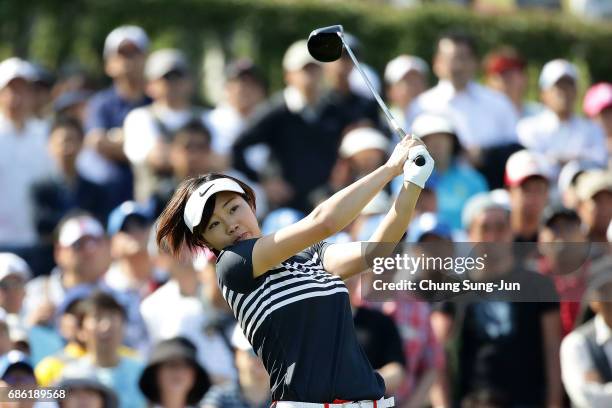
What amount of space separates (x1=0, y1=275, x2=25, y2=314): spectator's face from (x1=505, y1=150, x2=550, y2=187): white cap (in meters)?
3.51

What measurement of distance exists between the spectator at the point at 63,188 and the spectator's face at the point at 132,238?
78 cm

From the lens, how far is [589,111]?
11641 mm

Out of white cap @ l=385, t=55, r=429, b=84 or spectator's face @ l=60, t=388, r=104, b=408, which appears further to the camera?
white cap @ l=385, t=55, r=429, b=84

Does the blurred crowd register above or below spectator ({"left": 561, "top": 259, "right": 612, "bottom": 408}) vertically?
above

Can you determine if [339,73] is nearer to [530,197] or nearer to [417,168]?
[530,197]

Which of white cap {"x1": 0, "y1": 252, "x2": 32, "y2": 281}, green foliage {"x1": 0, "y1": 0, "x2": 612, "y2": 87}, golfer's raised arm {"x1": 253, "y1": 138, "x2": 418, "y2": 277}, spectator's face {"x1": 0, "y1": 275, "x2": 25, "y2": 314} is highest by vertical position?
green foliage {"x1": 0, "y1": 0, "x2": 612, "y2": 87}

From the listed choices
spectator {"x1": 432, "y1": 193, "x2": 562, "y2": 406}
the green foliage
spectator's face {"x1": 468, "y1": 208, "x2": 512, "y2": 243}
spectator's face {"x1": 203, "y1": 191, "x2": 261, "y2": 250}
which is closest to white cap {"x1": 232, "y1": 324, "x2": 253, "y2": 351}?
spectator {"x1": 432, "y1": 193, "x2": 562, "y2": 406}

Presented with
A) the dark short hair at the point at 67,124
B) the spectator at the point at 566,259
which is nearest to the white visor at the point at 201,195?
the spectator at the point at 566,259

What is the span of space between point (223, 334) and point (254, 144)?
228 centimetres

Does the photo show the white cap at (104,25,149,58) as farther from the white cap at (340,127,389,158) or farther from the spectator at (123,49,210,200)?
the white cap at (340,127,389,158)

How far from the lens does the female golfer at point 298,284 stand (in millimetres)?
5609

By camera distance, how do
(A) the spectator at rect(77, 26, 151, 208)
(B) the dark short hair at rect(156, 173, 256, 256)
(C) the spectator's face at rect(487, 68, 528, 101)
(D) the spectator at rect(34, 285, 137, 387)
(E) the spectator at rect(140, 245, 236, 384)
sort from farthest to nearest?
1. (C) the spectator's face at rect(487, 68, 528, 101)
2. (A) the spectator at rect(77, 26, 151, 208)
3. (E) the spectator at rect(140, 245, 236, 384)
4. (D) the spectator at rect(34, 285, 137, 387)
5. (B) the dark short hair at rect(156, 173, 256, 256)

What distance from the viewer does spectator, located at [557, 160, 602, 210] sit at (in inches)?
406

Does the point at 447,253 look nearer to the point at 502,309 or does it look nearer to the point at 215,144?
the point at 502,309
